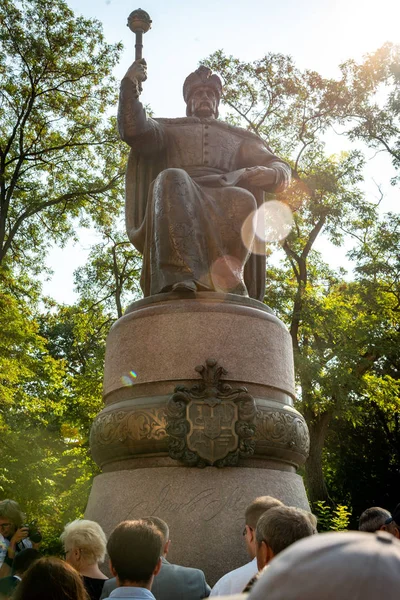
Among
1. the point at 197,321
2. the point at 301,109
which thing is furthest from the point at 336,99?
the point at 197,321

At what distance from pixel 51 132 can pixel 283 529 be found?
1736 cm

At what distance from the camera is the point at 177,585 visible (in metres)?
3.65

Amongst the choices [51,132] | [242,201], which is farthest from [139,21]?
[51,132]

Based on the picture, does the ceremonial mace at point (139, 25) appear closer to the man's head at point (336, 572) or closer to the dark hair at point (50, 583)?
the dark hair at point (50, 583)

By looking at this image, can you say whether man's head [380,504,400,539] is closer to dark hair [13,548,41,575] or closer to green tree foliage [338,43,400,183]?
dark hair [13,548,41,575]

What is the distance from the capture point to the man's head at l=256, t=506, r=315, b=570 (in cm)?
265

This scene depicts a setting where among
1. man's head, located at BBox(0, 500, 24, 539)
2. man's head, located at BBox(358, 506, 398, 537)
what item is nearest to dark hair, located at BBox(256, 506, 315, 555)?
man's head, located at BBox(358, 506, 398, 537)

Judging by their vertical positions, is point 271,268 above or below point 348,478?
above

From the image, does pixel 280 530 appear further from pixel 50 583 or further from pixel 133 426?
pixel 133 426

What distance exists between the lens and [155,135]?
7.26m

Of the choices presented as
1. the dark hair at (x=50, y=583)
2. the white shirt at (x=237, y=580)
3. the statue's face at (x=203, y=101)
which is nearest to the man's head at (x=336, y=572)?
the dark hair at (x=50, y=583)

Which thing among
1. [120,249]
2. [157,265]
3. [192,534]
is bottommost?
[192,534]

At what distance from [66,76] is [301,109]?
293 inches

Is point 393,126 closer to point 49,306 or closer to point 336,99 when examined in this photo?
point 336,99
